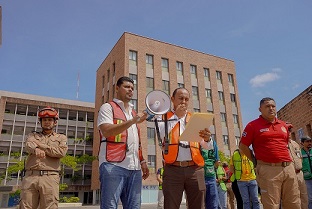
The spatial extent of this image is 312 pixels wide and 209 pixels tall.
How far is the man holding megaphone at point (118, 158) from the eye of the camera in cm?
305

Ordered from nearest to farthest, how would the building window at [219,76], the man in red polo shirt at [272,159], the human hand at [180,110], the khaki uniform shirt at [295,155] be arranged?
the human hand at [180,110] → the man in red polo shirt at [272,159] → the khaki uniform shirt at [295,155] → the building window at [219,76]

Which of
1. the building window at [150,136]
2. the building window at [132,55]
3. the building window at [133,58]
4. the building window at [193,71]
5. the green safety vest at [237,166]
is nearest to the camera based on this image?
the green safety vest at [237,166]

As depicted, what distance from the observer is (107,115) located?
330 cm

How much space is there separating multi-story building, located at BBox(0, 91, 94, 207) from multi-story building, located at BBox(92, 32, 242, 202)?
4.82 metres

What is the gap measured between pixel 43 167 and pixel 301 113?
1186cm

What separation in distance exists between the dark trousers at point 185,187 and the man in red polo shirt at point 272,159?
5.23ft

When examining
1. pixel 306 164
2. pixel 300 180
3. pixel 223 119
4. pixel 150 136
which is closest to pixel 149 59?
pixel 150 136

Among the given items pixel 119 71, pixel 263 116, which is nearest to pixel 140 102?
pixel 119 71

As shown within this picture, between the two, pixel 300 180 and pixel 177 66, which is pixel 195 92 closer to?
pixel 177 66

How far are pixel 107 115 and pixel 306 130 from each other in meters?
11.5

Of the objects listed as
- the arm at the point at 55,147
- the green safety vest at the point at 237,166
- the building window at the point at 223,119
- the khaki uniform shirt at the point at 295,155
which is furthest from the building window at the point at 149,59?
the arm at the point at 55,147

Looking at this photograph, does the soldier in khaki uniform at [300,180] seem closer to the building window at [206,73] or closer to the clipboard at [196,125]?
the clipboard at [196,125]

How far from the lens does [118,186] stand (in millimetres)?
3086

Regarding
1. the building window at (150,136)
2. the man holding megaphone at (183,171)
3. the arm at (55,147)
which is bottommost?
the man holding megaphone at (183,171)
